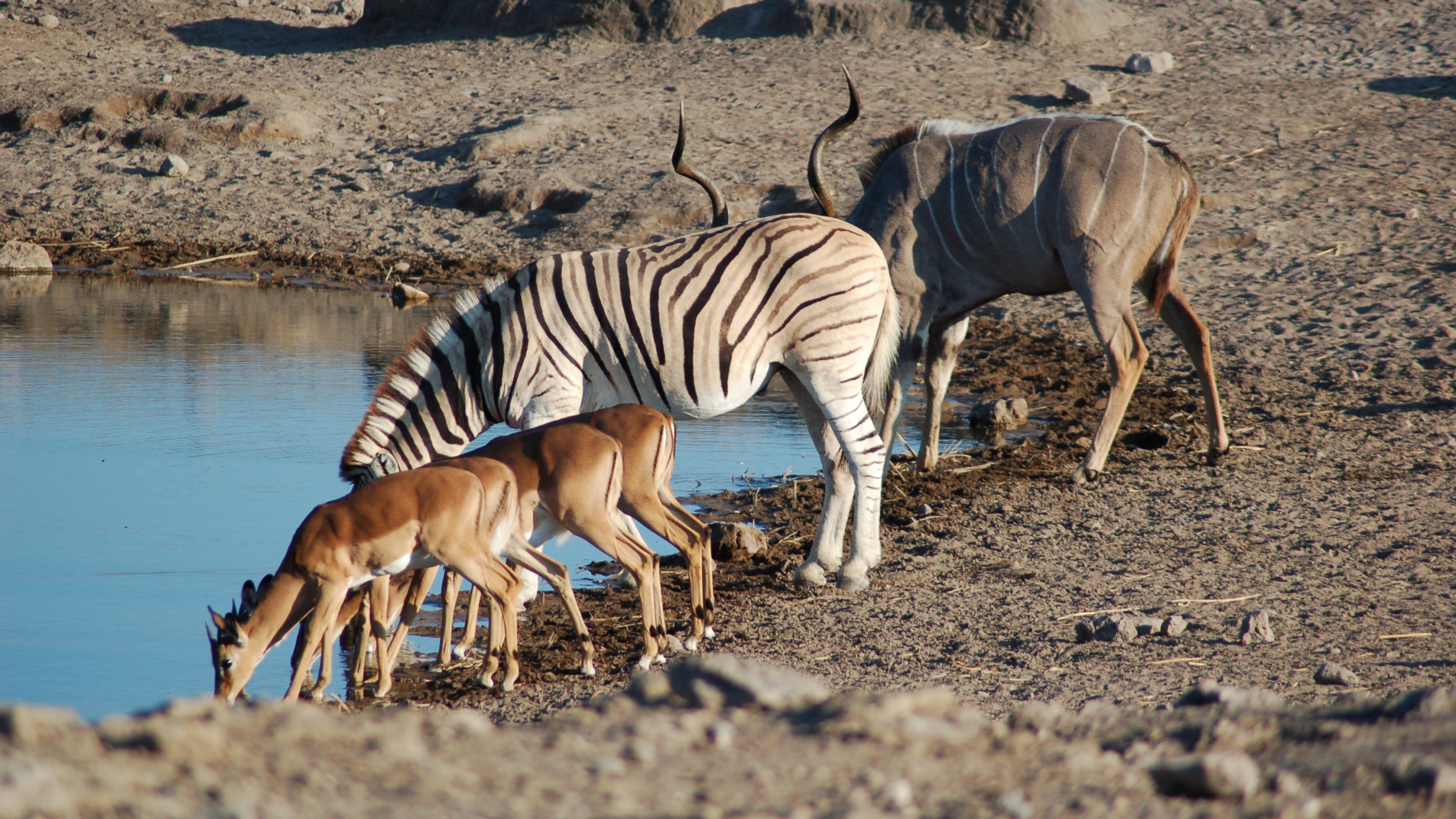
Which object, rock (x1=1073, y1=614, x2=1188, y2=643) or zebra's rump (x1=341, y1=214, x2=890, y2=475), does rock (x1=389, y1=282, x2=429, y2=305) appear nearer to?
zebra's rump (x1=341, y1=214, x2=890, y2=475)

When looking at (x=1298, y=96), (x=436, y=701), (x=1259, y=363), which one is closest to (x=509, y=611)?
(x=436, y=701)

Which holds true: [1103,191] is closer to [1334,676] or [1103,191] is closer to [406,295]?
[1334,676]

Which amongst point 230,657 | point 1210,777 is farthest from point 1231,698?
point 230,657

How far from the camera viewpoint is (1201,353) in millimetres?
9117

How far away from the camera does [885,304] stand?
775cm

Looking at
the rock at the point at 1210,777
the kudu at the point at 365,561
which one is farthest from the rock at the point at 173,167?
the rock at the point at 1210,777

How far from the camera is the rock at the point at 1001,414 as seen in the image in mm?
10406

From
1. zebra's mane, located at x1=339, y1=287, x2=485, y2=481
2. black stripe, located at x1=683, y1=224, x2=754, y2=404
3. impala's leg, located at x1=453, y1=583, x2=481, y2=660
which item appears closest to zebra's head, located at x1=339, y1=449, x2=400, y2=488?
zebra's mane, located at x1=339, y1=287, x2=485, y2=481

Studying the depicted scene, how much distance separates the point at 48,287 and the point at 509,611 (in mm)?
12843

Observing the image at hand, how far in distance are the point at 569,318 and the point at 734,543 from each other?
1595mm

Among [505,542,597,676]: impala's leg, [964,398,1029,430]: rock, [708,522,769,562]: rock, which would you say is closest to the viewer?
[505,542,597,676]: impala's leg

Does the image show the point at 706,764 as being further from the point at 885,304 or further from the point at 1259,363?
the point at 1259,363

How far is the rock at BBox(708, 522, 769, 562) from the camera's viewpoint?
7.55m

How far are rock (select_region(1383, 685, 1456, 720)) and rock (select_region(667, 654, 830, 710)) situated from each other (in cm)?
162
